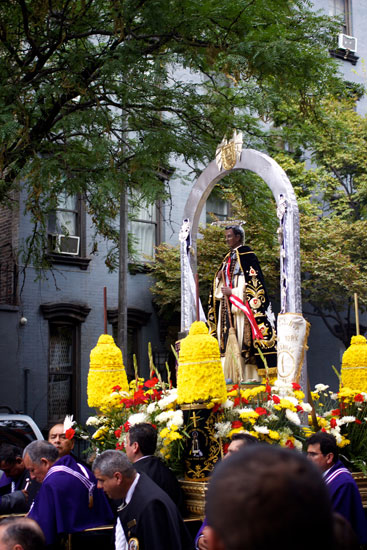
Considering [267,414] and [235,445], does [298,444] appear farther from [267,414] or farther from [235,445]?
[235,445]

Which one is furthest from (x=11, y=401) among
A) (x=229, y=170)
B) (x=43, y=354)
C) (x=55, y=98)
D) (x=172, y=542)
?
(x=172, y=542)

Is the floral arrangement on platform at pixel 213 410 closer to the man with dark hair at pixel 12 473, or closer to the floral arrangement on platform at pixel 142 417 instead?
the floral arrangement on platform at pixel 142 417

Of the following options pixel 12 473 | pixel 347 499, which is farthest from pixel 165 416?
pixel 347 499

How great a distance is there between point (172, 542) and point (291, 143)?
1017 cm

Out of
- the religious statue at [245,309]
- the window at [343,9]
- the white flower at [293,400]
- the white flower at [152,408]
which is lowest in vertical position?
the white flower at [152,408]

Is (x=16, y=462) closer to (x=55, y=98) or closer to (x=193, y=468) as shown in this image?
(x=193, y=468)

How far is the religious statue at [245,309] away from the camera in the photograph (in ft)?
31.2

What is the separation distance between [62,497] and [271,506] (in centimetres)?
444

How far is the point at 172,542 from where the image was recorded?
4.60 meters

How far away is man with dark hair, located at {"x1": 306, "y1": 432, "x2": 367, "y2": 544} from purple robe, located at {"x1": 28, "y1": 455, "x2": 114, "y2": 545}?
1.80m

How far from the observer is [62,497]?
590cm

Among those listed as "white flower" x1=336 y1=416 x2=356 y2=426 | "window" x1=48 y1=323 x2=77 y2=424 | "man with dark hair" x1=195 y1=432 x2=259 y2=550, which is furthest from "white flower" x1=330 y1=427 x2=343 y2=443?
"window" x1=48 y1=323 x2=77 y2=424

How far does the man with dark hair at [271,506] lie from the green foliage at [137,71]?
897 centimetres

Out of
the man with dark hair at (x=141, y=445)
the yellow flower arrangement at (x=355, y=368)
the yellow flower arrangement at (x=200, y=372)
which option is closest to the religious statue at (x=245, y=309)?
the yellow flower arrangement at (x=355, y=368)
